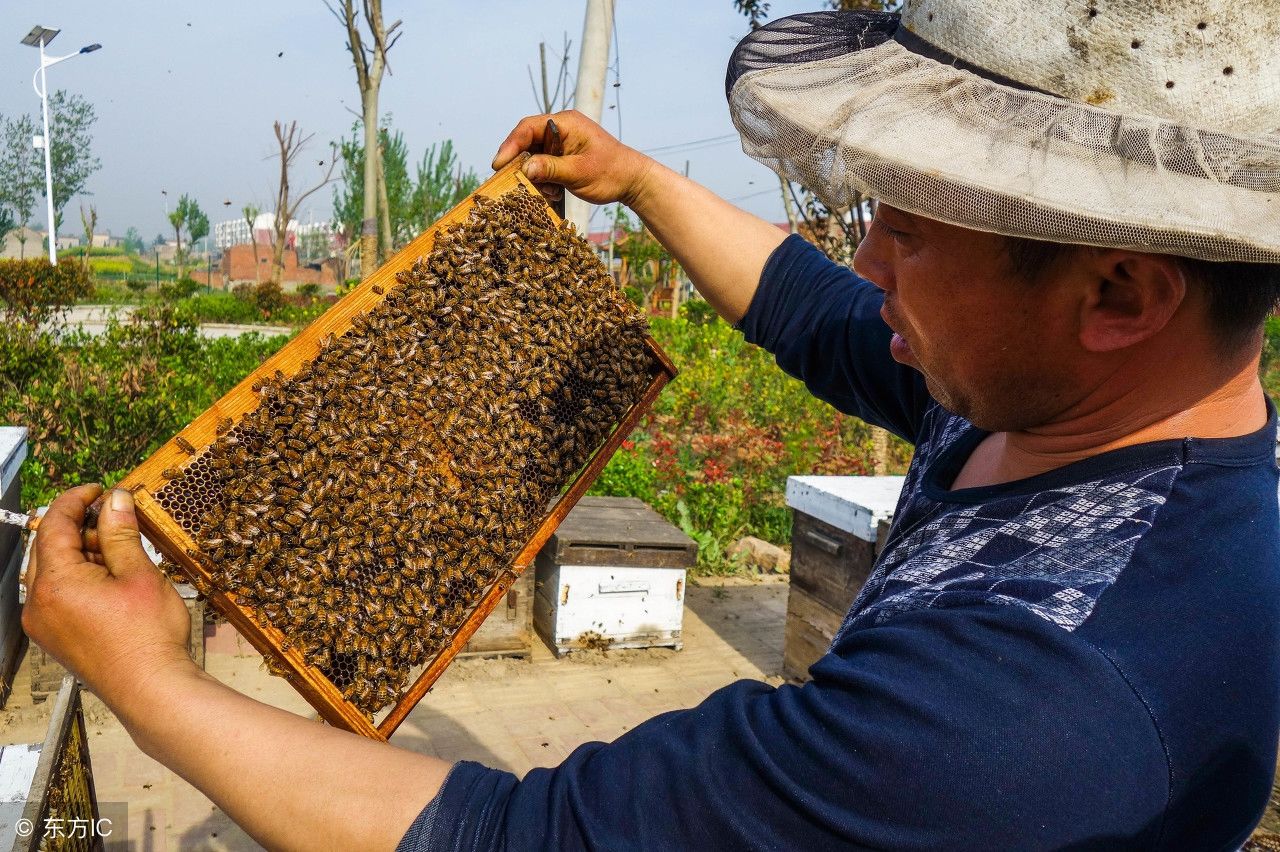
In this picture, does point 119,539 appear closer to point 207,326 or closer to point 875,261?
point 875,261

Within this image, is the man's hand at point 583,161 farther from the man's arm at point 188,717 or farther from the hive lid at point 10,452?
the hive lid at point 10,452

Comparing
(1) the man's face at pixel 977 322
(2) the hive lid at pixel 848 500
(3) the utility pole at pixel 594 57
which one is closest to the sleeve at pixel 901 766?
(1) the man's face at pixel 977 322

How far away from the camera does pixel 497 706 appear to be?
5906 millimetres

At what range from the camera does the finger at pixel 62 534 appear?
160 cm

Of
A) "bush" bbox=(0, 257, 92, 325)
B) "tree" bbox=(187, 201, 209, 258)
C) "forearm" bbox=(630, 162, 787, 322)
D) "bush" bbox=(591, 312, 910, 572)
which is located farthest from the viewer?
"tree" bbox=(187, 201, 209, 258)

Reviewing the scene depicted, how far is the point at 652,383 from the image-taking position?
271 cm

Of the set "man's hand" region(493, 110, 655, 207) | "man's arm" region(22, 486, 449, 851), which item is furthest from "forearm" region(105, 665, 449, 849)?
"man's hand" region(493, 110, 655, 207)

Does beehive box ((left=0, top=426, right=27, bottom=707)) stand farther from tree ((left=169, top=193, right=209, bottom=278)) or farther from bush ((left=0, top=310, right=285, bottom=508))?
tree ((left=169, top=193, right=209, bottom=278))

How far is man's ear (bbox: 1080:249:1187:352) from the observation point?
49.2 inches

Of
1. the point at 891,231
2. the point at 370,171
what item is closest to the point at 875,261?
the point at 891,231

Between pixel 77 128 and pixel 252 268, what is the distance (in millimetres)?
32991

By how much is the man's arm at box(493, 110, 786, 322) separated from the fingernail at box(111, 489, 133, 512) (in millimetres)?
1364

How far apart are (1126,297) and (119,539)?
1.68 meters

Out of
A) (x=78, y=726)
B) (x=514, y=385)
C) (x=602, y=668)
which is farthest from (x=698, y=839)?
(x=602, y=668)
